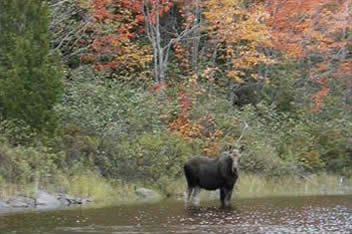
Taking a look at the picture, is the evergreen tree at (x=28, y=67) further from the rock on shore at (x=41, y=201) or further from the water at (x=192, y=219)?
the water at (x=192, y=219)

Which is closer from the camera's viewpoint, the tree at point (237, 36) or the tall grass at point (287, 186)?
the tall grass at point (287, 186)

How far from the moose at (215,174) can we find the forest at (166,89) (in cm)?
363

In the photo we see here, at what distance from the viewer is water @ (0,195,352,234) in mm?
19281

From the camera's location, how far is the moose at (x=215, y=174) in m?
27.2

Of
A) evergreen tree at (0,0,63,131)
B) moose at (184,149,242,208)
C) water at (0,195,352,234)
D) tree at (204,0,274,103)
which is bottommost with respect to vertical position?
water at (0,195,352,234)

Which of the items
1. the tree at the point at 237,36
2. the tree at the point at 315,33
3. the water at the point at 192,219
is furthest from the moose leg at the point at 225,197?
the tree at the point at 315,33

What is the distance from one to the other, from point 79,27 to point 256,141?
952cm

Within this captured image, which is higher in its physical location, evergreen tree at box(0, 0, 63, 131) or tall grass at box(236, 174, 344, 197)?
evergreen tree at box(0, 0, 63, 131)

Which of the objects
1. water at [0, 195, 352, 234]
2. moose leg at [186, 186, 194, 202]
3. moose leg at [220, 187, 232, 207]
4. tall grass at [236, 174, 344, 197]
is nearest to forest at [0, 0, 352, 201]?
tall grass at [236, 174, 344, 197]

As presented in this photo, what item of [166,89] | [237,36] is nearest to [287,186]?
[166,89]

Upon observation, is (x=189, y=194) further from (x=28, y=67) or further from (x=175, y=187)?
(x=28, y=67)

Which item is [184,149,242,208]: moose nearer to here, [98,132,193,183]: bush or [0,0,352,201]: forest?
[0,0,352,201]: forest

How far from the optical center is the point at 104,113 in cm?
3253

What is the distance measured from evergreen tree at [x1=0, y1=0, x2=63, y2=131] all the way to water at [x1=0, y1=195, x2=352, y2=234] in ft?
17.2
